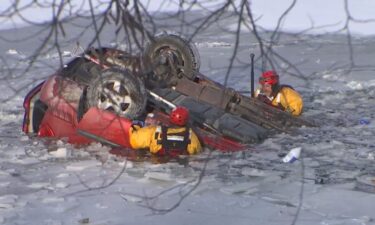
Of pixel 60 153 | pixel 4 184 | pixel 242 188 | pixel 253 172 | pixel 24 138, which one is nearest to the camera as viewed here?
pixel 242 188

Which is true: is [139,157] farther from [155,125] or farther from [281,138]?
[281,138]

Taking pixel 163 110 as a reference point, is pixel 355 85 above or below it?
above

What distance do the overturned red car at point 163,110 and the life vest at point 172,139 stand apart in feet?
0.93

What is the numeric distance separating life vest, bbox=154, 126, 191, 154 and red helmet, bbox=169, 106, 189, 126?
0.09 meters

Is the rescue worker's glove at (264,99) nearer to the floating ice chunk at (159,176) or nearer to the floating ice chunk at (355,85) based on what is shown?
the floating ice chunk at (159,176)

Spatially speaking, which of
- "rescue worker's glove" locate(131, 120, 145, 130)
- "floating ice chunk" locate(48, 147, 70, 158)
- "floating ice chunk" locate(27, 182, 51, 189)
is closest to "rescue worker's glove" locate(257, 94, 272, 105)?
"rescue worker's glove" locate(131, 120, 145, 130)

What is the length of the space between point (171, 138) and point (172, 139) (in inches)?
0.6

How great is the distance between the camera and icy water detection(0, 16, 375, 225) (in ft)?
19.7

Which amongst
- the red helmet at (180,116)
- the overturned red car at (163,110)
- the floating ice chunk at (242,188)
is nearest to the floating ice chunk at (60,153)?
the overturned red car at (163,110)

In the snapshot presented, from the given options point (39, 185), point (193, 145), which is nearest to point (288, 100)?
point (193, 145)

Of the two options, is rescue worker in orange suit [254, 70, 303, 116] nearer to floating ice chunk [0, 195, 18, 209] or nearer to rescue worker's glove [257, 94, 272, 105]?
rescue worker's glove [257, 94, 272, 105]

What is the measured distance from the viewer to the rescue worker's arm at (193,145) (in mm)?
8070

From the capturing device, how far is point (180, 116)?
318 inches

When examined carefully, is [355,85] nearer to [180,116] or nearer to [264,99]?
[264,99]
